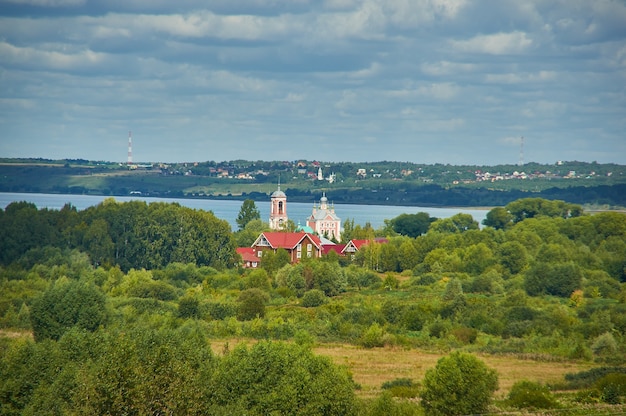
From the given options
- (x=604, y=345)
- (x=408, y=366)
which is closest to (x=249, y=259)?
(x=604, y=345)

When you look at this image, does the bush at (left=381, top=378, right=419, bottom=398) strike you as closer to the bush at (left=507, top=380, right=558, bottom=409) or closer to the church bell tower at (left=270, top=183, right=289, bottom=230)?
the bush at (left=507, top=380, right=558, bottom=409)

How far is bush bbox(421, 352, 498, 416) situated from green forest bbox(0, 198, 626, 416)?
0.04 meters

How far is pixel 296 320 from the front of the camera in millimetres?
45344

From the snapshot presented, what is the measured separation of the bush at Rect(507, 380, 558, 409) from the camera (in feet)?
92.7

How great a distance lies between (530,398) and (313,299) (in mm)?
24748

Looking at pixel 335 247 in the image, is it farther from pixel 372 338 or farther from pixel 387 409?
pixel 387 409

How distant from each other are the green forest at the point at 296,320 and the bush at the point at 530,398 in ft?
0.19

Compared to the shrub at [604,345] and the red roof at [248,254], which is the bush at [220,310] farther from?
the red roof at [248,254]

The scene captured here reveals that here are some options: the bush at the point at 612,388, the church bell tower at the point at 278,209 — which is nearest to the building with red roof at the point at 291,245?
the church bell tower at the point at 278,209

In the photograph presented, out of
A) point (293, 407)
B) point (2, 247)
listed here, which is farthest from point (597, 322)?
point (2, 247)

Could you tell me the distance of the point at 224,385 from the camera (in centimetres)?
2523

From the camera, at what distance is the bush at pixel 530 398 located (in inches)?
1113

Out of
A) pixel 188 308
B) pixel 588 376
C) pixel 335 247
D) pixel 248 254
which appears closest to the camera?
pixel 588 376

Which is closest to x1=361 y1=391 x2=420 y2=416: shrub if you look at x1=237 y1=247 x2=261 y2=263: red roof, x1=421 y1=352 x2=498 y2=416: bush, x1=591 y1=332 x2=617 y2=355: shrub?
x1=421 y1=352 x2=498 y2=416: bush
